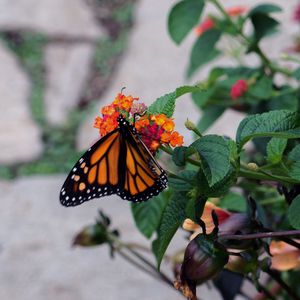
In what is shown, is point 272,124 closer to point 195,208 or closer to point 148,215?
point 195,208

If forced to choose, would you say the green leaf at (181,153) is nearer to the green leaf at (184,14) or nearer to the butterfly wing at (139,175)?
the butterfly wing at (139,175)

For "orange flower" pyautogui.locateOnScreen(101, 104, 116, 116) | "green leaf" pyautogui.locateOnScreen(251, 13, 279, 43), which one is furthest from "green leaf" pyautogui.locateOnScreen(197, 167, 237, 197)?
"green leaf" pyautogui.locateOnScreen(251, 13, 279, 43)

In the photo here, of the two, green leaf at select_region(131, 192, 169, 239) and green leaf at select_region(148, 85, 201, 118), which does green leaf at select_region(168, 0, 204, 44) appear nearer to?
green leaf at select_region(131, 192, 169, 239)

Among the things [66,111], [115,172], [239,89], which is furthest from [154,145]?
[66,111]

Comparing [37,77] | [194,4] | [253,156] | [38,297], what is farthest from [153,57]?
[194,4]

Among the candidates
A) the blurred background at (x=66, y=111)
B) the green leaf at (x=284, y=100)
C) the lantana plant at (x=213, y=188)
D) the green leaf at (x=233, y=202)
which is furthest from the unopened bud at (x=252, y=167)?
the blurred background at (x=66, y=111)

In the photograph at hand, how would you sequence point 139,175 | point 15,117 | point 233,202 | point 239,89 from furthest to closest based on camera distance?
point 15,117, point 239,89, point 233,202, point 139,175
